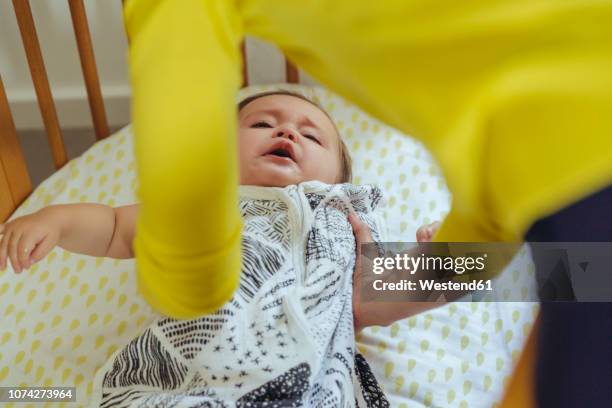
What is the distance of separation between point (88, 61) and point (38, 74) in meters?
0.09

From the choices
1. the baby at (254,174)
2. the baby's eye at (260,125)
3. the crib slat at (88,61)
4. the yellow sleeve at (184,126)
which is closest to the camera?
the yellow sleeve at (184,126)

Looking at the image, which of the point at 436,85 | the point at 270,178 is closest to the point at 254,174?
the point at 270,178

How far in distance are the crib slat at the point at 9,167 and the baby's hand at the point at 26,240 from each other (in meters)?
0.35

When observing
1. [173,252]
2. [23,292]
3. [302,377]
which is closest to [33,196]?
[23,292]

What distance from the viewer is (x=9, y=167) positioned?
107cm

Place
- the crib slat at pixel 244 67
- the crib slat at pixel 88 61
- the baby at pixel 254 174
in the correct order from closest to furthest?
the baby at pixel 254 174
the crib slat at pixel 88 61
the crib slat at pixel 244 67

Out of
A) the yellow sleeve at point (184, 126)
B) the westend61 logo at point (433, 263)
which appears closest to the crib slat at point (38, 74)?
the westend61 logo at point (433, 263)

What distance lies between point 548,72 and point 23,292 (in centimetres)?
83

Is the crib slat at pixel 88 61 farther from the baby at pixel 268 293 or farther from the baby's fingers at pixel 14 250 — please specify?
the baby's fingers at pixel 14 250

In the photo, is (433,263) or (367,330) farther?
(367,330)

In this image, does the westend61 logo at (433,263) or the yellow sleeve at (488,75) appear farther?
the westend61 logo at (433,263)

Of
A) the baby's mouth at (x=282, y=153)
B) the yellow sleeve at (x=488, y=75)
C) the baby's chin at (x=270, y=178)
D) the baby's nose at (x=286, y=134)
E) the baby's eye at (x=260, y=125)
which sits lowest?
the yellow sleeve at (x=488, y=75)

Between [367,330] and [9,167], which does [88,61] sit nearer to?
[9,167]

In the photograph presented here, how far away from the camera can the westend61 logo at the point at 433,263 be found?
62 centimetres
